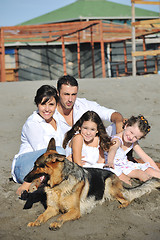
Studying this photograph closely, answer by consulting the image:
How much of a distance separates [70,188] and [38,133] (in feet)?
3.63

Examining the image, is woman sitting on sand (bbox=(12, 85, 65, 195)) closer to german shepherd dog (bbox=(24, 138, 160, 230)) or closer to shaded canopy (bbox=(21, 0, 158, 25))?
german shepherd dog (bbox=(24, 138, 160, 230))

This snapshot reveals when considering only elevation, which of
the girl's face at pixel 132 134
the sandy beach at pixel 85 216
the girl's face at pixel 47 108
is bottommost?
the sandy beach at pixel 85 216

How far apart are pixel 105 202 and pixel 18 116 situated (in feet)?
16.5

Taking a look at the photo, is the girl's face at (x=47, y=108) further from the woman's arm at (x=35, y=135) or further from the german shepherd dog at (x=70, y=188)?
the german shepherd dog at (x=70, y=188)

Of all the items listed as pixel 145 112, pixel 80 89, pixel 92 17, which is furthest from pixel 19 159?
pixel 92 17

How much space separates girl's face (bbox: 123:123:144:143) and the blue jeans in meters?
0.97

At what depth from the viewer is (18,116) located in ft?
27.3

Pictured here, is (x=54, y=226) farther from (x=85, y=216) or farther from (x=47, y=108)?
(x=47, y=108)

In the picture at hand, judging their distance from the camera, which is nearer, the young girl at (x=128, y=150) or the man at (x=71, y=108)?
the young girl at (x=128, y=150)

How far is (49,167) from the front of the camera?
3.23m

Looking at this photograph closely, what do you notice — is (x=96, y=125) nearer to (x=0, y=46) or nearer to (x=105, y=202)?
(x=105, y=202)

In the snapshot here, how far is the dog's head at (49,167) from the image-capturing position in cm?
320

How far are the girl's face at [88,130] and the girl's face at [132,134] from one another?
507 millimetres

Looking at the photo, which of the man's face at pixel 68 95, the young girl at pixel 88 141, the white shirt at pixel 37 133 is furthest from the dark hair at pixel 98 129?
the man's face at pixel 68 95
